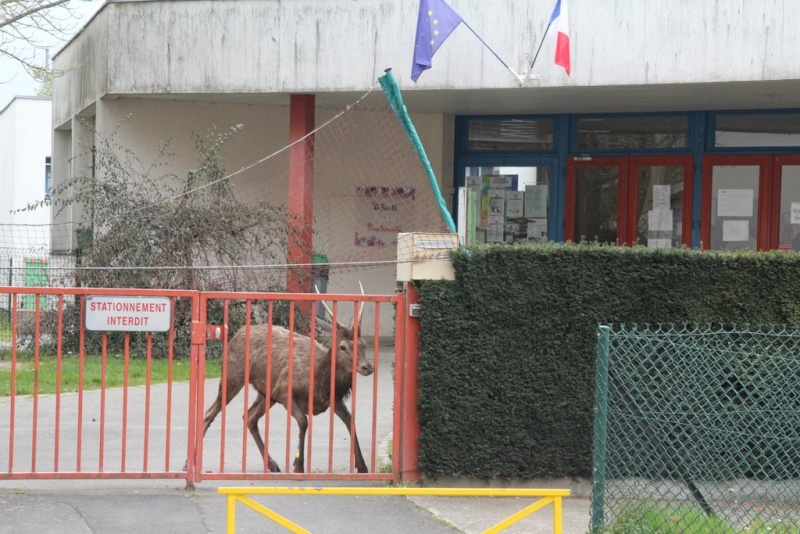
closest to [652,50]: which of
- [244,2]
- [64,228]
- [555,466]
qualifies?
[244,2]

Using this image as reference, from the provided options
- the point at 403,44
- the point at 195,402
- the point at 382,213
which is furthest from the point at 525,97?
the point at 195,402

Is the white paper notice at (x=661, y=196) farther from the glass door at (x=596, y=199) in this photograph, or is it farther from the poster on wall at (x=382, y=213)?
the poster on wall at (x=382, y=213)

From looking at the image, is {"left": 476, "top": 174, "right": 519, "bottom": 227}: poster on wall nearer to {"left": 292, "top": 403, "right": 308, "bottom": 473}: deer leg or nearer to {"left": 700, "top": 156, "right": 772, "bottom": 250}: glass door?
{"left": 700, "top": 156, "right": 772, "bottom": 250}: glass door

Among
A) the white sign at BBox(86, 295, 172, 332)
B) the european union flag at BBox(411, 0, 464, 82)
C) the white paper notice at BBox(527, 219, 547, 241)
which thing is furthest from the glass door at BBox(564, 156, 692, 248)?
the white sign at BBox(86, 295, 172, 332)

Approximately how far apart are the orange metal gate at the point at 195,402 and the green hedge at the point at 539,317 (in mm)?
353

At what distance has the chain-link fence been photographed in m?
7.47

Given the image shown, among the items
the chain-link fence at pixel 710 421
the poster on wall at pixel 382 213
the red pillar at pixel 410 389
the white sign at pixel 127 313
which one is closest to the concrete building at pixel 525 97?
the poster on wall at pixel 382 213

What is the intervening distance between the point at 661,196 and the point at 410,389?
10.5m

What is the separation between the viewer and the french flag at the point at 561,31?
12984 mm

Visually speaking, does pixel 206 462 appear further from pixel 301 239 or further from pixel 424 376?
pixel 301 239

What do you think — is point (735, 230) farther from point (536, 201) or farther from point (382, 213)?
point (382, 213)

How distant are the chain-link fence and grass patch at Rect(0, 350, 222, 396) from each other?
5286 mm

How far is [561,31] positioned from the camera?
13125mm

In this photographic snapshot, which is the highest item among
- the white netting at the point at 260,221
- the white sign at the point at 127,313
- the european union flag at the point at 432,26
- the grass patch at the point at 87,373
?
the european union flag at the point at 432,26
